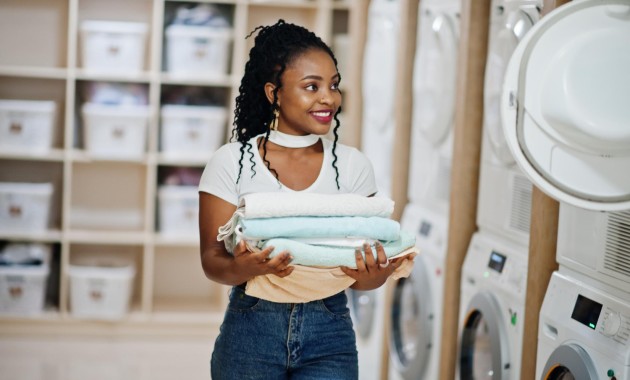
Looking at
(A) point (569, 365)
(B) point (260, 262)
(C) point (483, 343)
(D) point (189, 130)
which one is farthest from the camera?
(D) point (189, 130)

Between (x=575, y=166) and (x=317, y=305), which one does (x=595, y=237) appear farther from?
(x=317, y=305)

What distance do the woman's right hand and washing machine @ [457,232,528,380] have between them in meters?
1.06

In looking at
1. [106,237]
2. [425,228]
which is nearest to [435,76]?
[425,228]

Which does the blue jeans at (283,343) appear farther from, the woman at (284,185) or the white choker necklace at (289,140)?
the white choker necklace at (289,140)

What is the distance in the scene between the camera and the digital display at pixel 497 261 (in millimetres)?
2746

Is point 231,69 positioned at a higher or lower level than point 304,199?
higher

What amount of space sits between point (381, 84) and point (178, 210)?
141cm

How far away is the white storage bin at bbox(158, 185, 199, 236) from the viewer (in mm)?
4883

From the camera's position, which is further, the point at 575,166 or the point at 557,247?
the point at 557,247

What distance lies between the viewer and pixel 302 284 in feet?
5.87

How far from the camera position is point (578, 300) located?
2.21 meters

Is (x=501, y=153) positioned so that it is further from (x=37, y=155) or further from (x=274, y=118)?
(x=37, y=155)

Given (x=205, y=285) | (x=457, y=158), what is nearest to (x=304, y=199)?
(x=457, y=158)

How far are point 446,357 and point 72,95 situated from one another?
8.54 feet
